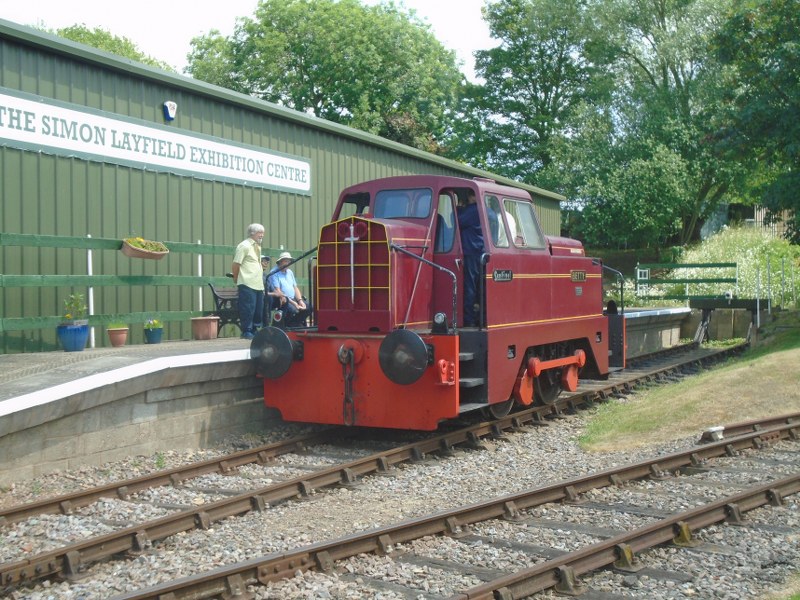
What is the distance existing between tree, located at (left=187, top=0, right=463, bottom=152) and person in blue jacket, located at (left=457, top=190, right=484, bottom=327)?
3062 cm

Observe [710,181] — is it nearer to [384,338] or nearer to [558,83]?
[558,83]

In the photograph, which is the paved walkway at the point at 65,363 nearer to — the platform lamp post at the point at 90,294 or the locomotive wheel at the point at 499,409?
the platform lamp post at the point at 90,294

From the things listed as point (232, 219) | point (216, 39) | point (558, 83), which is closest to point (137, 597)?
point (232, 219)

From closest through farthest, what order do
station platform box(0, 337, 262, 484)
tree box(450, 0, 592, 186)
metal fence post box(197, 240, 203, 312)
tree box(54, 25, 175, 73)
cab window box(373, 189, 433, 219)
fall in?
station platform box(0, 337, 262, 484)
cab window box(373, 189, 433, 219)
metal fence post box(197, 240, 203, 312)
tree box(450, 0, 592, 186)
tree box(54, 25, 175, 73)

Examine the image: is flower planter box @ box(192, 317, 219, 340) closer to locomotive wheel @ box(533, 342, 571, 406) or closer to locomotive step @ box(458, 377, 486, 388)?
locomotive wheel @ box(533, 342, 571, 406)

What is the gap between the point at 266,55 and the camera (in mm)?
41688

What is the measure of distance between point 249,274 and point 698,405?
5873mm

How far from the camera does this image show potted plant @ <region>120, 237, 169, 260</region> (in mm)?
10875

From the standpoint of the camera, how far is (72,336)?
962 centimetres

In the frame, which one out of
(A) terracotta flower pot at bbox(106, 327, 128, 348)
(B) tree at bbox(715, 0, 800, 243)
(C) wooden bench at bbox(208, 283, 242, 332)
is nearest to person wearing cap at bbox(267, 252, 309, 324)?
(C) wooden bench at bbox(208, 283, 242, 332)

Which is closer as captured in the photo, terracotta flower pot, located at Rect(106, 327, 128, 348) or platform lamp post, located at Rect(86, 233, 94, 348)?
terracotta flower pot, located at Rect(106, 327, 128, 348)

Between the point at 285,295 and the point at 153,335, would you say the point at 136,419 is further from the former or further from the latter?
the point at 153,335

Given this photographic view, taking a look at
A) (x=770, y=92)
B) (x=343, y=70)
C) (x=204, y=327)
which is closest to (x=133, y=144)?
(x=204, y=327)

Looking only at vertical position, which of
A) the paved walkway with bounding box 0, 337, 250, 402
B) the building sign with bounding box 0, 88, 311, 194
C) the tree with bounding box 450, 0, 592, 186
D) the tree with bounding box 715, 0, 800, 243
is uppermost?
the tree with bounding box 450, 0, 592, 186
